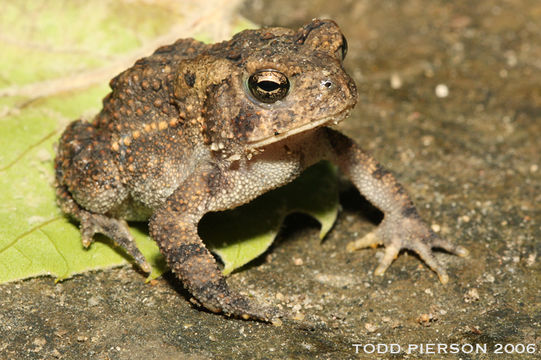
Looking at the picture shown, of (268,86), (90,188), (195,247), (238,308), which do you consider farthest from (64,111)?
(238,308)

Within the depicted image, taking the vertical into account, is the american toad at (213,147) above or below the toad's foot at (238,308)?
above

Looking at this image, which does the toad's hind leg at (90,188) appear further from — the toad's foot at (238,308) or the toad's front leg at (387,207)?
the toad's front leg at (387,207)

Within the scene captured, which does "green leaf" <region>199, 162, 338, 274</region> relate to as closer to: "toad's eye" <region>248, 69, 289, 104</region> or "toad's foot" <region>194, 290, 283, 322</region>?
"toad's foot" <region>194, 290, 283, 322</region>

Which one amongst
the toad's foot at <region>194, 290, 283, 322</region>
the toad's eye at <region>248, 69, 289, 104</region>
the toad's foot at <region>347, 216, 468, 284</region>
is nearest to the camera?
the toad's eye at <region>248, 69, 289, 104</region>

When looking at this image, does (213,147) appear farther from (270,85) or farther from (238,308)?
(238,308)

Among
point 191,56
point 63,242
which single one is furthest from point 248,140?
point 63,242

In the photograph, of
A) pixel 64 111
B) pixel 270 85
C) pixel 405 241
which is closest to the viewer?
pixel 270 85

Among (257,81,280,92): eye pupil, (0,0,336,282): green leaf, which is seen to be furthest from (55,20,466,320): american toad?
(0,0,336,282): green leaf

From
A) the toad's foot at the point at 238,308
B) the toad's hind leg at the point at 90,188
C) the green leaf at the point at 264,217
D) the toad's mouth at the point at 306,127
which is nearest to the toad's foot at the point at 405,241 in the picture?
the green leaf at the point at 264,217
